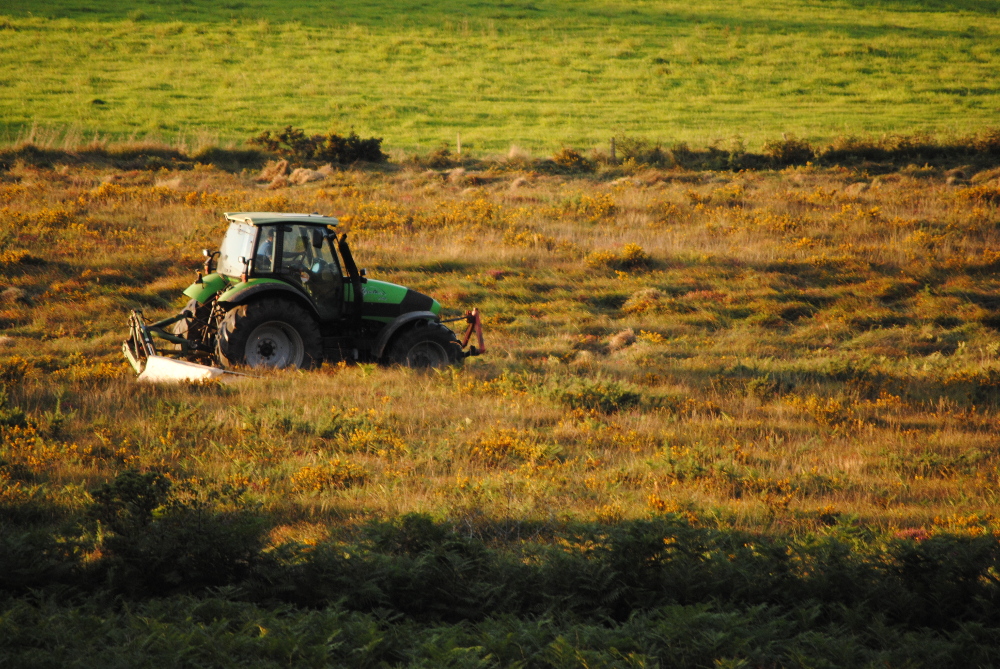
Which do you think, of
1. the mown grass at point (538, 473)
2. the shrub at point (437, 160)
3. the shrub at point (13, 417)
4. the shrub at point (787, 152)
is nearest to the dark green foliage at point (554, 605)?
the mown grass at point (538, 473)

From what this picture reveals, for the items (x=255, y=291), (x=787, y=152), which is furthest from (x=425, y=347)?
(x=787, y=152)

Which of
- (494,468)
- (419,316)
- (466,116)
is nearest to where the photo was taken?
(494,468)

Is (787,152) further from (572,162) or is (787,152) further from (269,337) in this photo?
(269,337)

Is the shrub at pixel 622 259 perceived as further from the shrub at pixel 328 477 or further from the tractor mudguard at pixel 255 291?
the shrub at pixel 328 477

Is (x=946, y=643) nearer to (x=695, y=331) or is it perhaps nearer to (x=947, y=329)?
(x=695, y=331)

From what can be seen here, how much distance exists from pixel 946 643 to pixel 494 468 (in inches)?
168

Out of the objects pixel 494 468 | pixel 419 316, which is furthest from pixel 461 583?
pixel 419 316

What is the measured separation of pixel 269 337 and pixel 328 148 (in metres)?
21.5

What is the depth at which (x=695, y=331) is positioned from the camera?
15711 millimetres

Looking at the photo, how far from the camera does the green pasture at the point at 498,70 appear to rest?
1487 inches

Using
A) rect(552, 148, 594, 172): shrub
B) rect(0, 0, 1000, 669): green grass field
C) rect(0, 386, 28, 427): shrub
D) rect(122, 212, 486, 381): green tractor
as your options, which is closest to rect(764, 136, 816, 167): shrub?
rect(0, 0, 1000, 669): green grass field

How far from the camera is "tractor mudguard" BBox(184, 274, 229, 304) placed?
38.1ft

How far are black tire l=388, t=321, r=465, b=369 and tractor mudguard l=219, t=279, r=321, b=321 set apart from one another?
133 cm

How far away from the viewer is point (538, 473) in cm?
800
